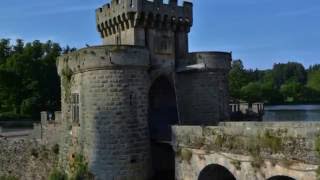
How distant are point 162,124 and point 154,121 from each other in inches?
18.4

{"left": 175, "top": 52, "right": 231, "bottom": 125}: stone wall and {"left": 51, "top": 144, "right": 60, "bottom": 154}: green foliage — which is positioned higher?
{"left": 175, "top": 52, "right": 231, "bottom": 125}: stone wall

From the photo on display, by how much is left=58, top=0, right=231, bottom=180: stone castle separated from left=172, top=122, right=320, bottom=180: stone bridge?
7.19 feet

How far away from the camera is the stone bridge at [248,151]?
16.0 metres

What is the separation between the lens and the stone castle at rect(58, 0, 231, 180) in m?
22.9

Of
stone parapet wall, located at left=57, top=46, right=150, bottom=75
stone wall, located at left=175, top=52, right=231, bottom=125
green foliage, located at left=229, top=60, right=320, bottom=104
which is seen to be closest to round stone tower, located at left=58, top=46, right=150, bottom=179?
stone parapet wall, located at left=57, top=46, right=150, bottom=75

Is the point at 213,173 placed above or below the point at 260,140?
below

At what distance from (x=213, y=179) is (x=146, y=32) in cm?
858

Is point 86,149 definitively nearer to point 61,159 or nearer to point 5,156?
point 61,159

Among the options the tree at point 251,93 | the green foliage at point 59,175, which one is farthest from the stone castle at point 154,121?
the tree at point 251,93

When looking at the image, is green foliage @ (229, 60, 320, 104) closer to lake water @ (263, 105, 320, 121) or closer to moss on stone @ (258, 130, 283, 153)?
lake water @ (263, 105, 320, 121)

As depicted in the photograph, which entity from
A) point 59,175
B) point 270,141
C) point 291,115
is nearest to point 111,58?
point 59,175

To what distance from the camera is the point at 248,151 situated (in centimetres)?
1816

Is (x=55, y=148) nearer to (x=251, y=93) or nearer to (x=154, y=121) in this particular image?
(x=154, y=121)

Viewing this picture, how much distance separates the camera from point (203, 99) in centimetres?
2703
